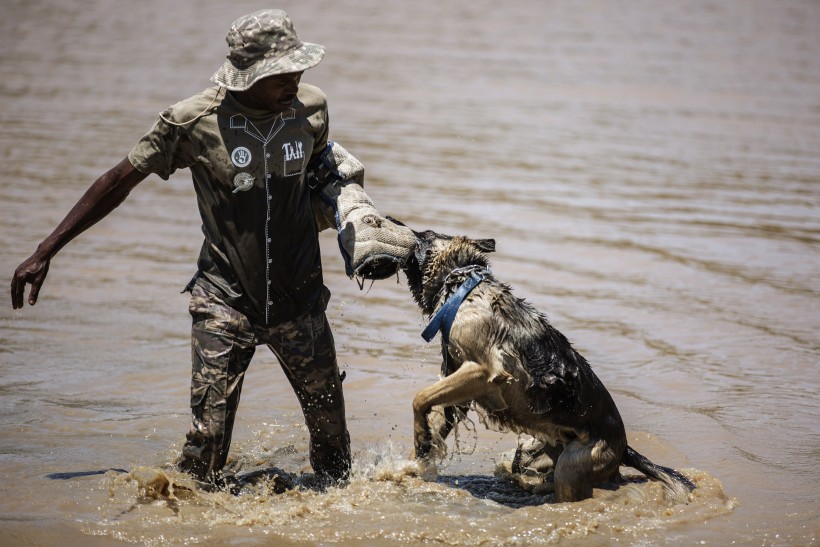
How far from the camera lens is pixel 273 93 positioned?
4.84m

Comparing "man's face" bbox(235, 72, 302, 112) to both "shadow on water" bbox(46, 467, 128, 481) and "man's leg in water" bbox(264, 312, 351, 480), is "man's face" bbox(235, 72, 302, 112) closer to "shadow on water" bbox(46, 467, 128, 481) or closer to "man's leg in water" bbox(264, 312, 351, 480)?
"man's leg in water" bbox(264, 312, 351, 480)

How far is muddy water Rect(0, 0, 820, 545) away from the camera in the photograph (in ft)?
18.0

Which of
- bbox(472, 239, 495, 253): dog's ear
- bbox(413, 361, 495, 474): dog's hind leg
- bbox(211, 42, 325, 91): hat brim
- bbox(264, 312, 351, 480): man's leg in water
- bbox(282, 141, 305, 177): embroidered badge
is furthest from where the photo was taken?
bbox(472, 239, 495, 253): dog's ear

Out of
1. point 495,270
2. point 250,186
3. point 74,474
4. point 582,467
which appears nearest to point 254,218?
point 250,186

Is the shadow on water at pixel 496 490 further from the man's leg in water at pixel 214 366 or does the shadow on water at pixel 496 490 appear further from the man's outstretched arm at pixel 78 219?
the man's outstretched arm at pixel 78 219

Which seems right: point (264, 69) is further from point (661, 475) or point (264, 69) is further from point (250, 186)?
point (661, 475)

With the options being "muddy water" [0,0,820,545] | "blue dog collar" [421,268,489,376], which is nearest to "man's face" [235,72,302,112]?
"blue dog collar" [421,268,489,376]

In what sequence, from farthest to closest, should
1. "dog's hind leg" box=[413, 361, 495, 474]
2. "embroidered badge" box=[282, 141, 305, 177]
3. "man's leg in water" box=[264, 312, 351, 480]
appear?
"dog's hind leg" box=[413, 361, 495, 474], "man's leg in water" box=[264, 312, 351, 480], "embroidered badge" box=[282, 141, 305, 177]

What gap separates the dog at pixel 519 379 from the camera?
5.43 m

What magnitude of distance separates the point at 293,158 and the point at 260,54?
0.53 metres

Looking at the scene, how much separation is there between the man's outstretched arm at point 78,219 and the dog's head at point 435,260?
1588mm

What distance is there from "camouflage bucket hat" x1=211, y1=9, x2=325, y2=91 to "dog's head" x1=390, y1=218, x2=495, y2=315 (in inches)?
51.9

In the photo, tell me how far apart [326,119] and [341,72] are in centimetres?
1493

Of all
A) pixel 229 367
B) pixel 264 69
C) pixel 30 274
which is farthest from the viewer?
pixel 229 367
